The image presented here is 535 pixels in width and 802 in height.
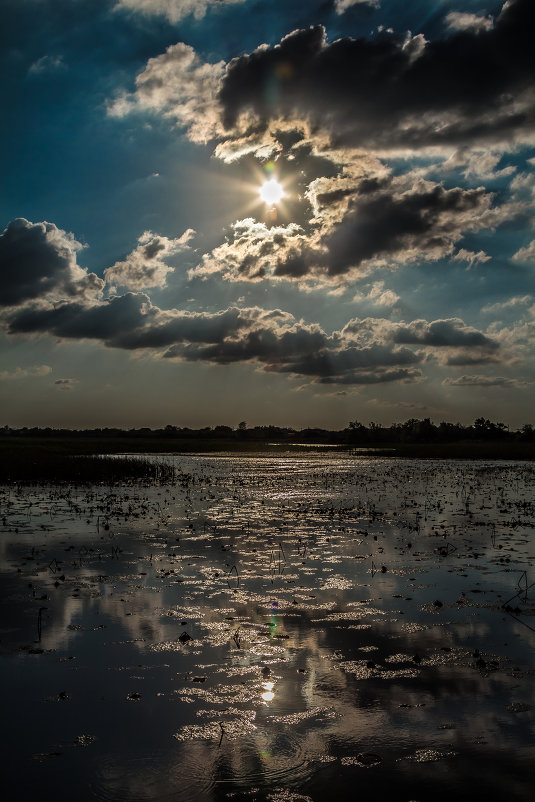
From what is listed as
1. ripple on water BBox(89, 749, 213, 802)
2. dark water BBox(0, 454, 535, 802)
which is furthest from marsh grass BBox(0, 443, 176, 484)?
ripple on water BBox(89, 749, 213, 802)

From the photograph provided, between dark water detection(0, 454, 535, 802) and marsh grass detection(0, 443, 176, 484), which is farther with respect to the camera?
marsh grass detection(0, 443, 176, 484)

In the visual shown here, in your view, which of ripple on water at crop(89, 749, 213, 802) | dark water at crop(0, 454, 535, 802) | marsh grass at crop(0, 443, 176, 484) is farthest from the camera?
marsh grass at crop(0, 443, 176, 484)

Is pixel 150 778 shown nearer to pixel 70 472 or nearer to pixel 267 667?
pixel 267 667

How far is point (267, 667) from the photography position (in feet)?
30.9

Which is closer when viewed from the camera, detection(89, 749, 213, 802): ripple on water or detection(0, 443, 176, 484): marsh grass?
detection(89, 749, 213, 802): ripple on water

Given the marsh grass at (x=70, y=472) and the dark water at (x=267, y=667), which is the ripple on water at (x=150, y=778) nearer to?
the dark water at (x=267, y=667)

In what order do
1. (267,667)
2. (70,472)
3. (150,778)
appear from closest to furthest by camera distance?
(150,778), (267,667), (70,472)

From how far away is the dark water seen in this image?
6574 mm

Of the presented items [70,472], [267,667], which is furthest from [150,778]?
[70,472]

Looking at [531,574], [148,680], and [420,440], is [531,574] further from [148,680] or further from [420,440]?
[420,440]

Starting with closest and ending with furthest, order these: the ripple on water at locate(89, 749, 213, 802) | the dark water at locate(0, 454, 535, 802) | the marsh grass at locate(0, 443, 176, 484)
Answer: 1. the ripple on water at locate(89, 749, 213, 802)
2. the dark water at locate(0, 454, 535, 802)
3. the marsh grass at locate(0, 443, 176, 484)

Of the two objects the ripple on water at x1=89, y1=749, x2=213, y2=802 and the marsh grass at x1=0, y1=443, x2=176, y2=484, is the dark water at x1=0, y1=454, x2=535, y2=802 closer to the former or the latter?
the ripple on water at x1=89, y1=749, x2=213, y2=802

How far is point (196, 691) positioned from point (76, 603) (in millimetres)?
5498

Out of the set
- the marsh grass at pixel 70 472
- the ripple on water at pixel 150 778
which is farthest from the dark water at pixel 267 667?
the marsh grass at pixel 70 472
